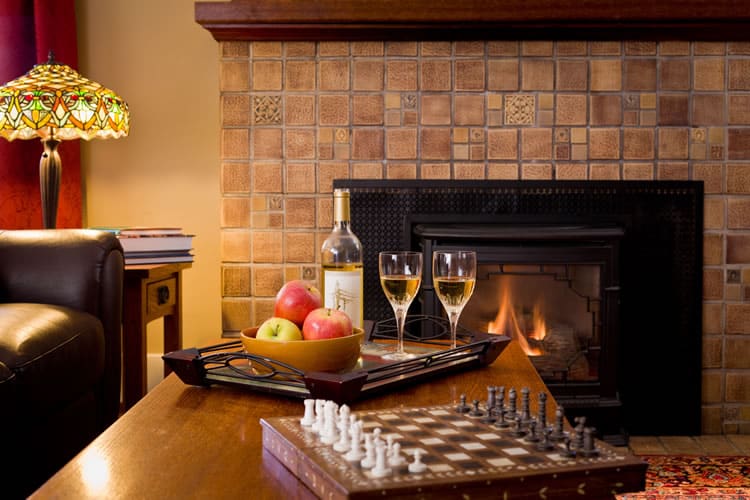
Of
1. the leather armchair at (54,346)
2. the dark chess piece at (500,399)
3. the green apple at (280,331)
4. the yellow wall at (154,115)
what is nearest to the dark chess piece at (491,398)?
the dark chess piece at (500,399)

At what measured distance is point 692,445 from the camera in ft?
8.08

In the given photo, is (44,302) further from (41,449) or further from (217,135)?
(217,135)

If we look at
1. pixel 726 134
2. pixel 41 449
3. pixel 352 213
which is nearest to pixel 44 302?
pixel 41 449

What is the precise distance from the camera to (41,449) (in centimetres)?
153

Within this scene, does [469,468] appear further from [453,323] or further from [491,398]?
[453,323]

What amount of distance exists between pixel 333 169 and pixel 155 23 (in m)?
0.85

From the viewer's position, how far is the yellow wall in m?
2.77

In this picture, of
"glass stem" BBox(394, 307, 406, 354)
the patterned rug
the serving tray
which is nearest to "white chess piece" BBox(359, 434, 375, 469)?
the serving tray

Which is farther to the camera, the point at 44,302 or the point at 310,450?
the point at 44,302

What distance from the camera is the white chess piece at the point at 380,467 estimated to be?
2.16 ft

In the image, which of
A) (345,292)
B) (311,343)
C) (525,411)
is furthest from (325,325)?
(525,411)

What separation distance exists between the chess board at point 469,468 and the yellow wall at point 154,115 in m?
2.11

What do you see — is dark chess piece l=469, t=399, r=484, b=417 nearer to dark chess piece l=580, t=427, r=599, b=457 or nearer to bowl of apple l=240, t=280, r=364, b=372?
dark chess piece l=580, t=427, r=599, b=457

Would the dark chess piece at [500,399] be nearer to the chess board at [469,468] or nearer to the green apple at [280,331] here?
the chess board at [469,468]
